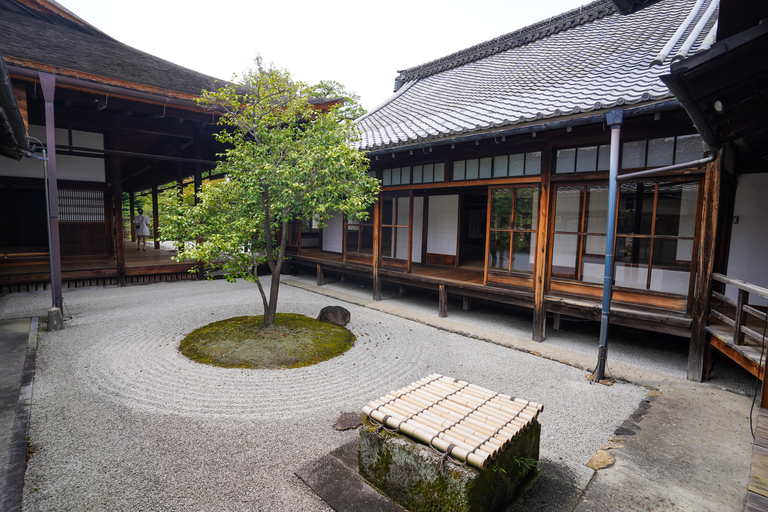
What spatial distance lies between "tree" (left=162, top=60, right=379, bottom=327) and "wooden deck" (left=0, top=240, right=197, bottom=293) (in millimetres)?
5750

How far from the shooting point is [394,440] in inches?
93.4

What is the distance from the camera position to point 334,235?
11.3 metres

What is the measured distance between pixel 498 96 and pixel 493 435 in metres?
6.99

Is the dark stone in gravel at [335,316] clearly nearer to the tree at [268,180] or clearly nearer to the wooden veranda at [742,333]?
the tree at [268,180]

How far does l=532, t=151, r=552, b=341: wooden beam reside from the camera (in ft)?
18.5

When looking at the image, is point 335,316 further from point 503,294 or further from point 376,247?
point 503,294

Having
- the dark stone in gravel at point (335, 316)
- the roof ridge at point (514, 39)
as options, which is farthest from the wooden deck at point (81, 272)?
the roof ridge at point (514, 39)

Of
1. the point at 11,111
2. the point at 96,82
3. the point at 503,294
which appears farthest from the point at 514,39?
Answer: the point at 11,111

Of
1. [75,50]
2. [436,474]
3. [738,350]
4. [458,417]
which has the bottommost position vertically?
[436,474]

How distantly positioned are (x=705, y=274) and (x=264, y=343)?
5613mm

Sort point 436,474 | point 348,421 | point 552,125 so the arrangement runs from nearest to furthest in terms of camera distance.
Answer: point 436,474
point 348,421
point 552,125

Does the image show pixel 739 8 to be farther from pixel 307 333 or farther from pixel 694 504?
pixel 307 333

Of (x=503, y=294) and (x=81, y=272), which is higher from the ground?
(x=503, y=294)

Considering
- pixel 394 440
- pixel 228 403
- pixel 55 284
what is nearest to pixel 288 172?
pixel 228 403
